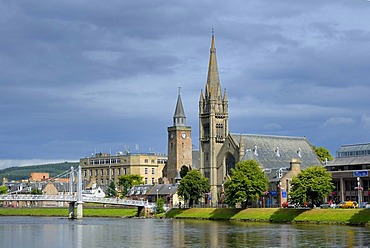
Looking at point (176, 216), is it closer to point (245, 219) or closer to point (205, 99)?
point (245, 219)

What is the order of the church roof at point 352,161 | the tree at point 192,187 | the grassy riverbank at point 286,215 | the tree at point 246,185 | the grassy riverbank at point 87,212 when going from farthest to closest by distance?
the grassy riverbank at point 87,212 → the tree at point 192,187 → the tree at point 246,185 → the church roof at point 352,161 → the grassy riverbank at point 286,215

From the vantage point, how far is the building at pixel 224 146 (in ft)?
572

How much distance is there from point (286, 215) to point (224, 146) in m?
66.5

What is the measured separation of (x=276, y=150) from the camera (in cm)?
17838

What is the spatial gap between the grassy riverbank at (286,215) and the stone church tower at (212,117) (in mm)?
36291

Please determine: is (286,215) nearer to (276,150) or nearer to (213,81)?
(276,150)

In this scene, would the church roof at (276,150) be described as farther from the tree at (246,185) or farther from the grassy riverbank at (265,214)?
the tree at (246,185)

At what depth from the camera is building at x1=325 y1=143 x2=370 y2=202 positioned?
12845 centimetres

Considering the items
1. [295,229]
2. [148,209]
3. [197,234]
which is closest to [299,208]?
[295,229]

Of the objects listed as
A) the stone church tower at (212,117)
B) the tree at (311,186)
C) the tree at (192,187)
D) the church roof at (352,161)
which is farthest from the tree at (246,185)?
the stone church tower at (212,117)

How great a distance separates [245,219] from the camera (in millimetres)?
126688

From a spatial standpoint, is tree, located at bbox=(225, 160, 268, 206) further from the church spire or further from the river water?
the church spire

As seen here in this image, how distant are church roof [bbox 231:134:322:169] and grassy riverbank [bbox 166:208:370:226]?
92.7ft

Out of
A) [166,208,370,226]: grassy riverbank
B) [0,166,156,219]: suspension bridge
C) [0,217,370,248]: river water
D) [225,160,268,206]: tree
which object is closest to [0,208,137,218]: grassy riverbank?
[0,166,156,219]: suspension bridge
